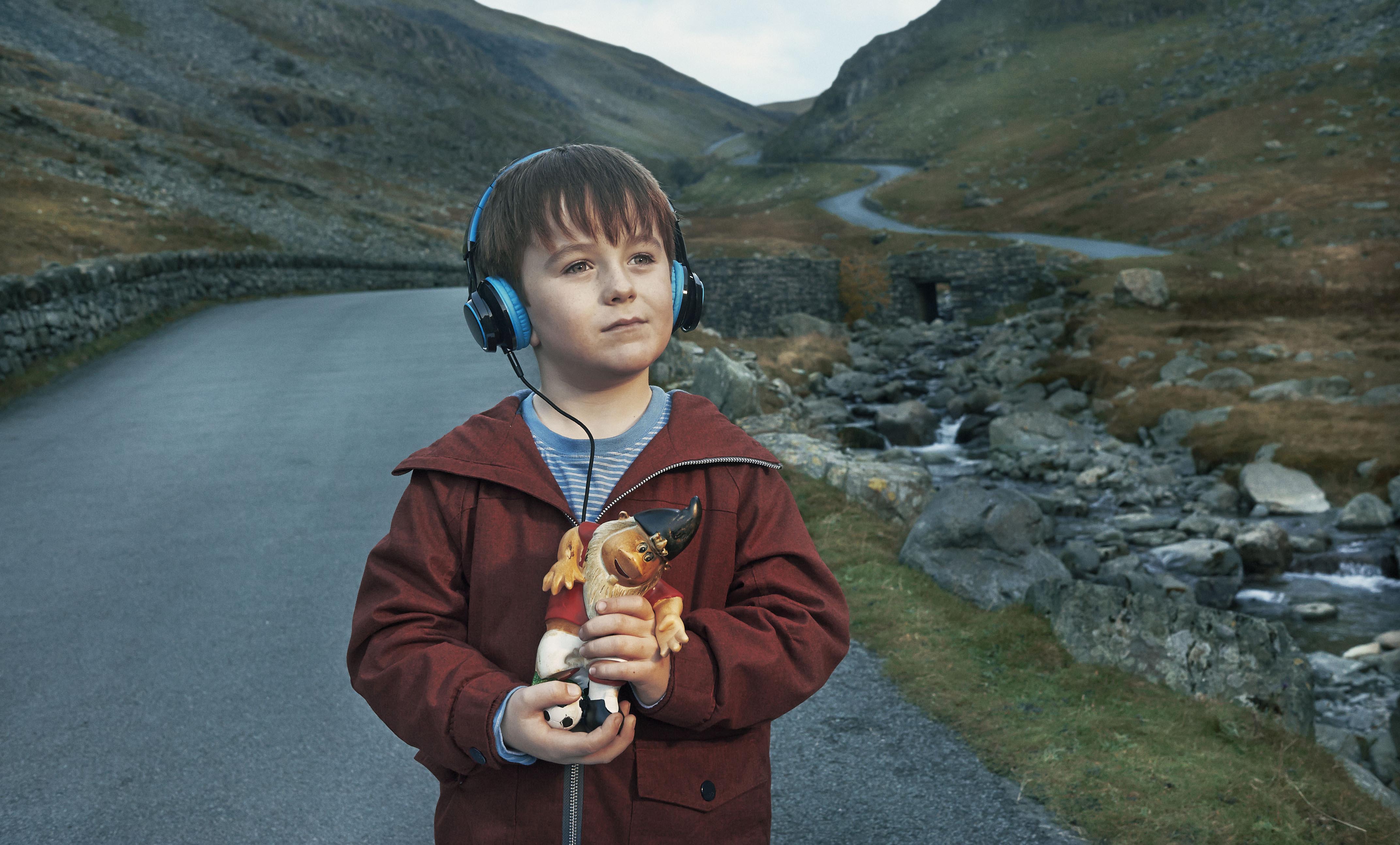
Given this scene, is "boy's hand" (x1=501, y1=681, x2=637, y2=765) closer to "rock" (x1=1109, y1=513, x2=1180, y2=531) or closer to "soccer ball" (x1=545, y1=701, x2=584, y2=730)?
"soccer ball" (x1=545, y1=701, x2=584, y2=730)

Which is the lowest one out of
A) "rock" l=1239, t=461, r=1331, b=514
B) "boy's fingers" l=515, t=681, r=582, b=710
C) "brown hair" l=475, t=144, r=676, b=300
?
"rock" l=1239, t=461, r=1331, b=514

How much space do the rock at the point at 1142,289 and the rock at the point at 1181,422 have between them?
876 cm

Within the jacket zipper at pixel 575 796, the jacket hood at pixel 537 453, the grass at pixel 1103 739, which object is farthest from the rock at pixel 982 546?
the jacket zipper at pixel 575 796

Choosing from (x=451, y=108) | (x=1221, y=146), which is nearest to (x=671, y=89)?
(x=451, y=108)

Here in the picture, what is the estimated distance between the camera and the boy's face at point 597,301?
1.62 m

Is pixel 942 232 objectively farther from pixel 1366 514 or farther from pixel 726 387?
pixel 726 387

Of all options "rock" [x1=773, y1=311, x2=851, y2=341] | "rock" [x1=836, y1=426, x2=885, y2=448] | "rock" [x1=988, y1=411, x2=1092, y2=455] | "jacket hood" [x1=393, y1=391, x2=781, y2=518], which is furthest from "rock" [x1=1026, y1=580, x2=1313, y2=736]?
"rock" [x1=773, y1=311, x2=851, y2=341]

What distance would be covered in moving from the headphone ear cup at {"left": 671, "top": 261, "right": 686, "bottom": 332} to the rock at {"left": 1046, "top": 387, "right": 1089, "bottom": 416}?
Result: 18131mm

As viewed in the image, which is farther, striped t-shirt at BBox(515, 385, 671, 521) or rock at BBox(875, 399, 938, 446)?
rock at BBox(875, 399, 938, 446)

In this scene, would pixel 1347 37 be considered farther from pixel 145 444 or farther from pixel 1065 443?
pixel 145 444

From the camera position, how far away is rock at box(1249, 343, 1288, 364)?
1805 centimetres

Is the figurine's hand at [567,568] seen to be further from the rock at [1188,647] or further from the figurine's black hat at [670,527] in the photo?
the rock at [1188,647]

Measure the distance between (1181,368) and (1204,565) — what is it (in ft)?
31.8

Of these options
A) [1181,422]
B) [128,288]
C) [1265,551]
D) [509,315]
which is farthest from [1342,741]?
[128,288]
